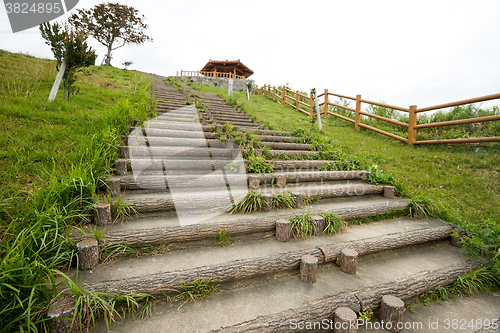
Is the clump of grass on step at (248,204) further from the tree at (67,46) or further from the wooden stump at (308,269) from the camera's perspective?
the tree at (67,46)

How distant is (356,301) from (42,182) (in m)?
3.50

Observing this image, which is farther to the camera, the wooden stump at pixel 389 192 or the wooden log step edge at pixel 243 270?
the wooden stump at pixel 389 192

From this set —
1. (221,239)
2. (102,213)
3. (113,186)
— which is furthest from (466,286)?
(113,186)

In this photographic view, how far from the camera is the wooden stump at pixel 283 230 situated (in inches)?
102

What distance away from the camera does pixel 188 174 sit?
3734mm

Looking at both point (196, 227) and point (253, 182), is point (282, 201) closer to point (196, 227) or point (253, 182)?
point (253, 182)

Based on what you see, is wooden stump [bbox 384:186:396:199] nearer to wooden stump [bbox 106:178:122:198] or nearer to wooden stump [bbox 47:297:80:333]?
wooden stump [bbox 106:178:122:198]

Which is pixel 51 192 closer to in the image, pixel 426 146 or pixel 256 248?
pixel 256 248

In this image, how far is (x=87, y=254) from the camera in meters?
1.92

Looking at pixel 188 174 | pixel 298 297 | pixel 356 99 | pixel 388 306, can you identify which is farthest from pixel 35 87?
pixel 356 99

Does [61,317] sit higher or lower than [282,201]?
lower

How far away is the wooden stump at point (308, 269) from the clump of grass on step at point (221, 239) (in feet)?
2.61

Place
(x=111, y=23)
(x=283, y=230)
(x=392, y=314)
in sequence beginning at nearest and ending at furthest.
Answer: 1. (x=392, y=314)
2. (x=283, y=230)
3. (x=111, y=23)

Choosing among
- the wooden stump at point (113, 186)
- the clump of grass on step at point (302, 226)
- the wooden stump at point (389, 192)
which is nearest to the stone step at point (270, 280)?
the clump of grass on step at point (302, 226)
